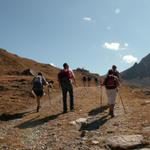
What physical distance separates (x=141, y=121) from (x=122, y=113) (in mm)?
3262

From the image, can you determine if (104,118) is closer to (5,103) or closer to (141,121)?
(141,121)

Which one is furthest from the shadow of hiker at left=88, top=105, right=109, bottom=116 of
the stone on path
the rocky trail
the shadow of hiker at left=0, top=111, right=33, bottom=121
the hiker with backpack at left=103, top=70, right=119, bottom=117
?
the shadow of hiker at left=0, top=111, right=33, bottom=121

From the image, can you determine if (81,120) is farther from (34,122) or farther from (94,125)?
(34,122)

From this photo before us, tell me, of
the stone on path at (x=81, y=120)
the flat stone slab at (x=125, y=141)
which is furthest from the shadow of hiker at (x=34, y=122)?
the flat stone slab at (x=125, y=141)

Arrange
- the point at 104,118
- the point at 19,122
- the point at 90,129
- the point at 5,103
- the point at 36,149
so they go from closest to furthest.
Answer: the point at 36,149 → the point at 90,129 → the point at 104,118 → the point at 19,122 → the point at 5,103

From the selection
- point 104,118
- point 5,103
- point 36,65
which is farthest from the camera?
point 36,65

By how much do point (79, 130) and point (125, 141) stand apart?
11.6ft

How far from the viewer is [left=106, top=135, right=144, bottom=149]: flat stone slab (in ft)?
47.3

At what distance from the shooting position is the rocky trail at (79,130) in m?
15.1

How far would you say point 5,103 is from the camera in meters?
30.1

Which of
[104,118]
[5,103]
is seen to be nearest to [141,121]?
[104,118]

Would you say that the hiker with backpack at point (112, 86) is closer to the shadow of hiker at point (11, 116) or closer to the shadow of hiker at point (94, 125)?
the shadow of hiker at point (94, 125)

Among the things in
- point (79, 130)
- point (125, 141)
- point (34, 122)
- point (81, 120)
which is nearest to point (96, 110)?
point (81, 120)

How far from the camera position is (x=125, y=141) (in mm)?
14898
